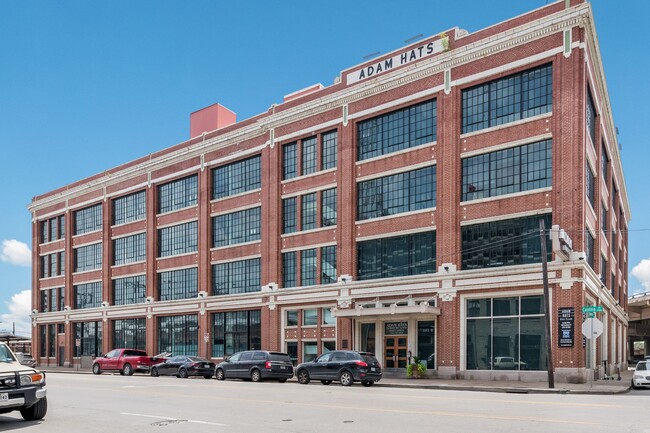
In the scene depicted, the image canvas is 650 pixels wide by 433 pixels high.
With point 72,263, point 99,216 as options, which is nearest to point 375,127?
point 99,216

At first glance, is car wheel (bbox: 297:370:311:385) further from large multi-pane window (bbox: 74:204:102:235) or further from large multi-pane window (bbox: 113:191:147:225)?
large multi-pane window (bbox: 74:204:102:235)

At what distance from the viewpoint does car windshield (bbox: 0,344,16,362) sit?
1512 centimetres

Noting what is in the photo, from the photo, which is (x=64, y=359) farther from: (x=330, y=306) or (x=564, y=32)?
(x=564, y=32)

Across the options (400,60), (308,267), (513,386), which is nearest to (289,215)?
(308,267)

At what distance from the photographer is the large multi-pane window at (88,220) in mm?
60319

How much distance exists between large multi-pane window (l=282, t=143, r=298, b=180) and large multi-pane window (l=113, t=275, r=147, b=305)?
58.2 ft

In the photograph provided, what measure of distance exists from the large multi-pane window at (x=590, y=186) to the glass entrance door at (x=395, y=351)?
1200cm

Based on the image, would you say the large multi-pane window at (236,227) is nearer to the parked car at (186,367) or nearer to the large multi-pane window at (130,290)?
the large multi-pane window at (130,290)

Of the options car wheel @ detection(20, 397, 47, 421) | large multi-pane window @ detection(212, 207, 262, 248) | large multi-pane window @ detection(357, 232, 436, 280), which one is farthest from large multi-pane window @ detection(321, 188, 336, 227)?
car wheel @ detection(20, 397, 47, 421)

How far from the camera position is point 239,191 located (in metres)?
47.0

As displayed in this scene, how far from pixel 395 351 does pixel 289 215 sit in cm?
1173

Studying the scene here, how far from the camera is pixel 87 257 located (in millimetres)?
61281

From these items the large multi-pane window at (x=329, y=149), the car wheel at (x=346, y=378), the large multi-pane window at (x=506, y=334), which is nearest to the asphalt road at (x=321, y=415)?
the car wheel at (x=346, y=378)

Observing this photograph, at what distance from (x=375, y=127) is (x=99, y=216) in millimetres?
31980
